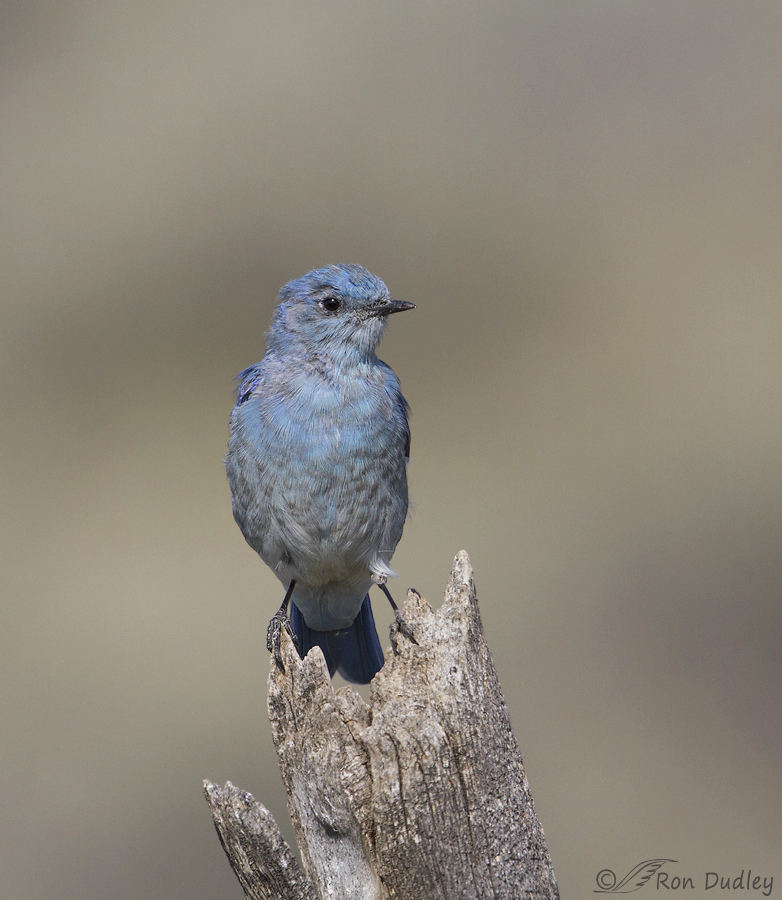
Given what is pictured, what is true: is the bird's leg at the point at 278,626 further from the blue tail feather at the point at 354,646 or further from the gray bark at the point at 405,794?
the gray bark at the point at 405,794

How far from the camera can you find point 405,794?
2900mm

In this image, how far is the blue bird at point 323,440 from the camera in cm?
409

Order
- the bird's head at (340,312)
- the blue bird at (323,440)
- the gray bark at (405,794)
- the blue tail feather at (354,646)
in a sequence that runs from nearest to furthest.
Result: the gray bark at (405,794) → the blue bird at (323,440) → the bird's head at (340,312) → the blue tail feather at (354,646)

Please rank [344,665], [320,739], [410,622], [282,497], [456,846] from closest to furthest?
[456,846]
[320,739]
[410,622]
[282,497]
[344,665]

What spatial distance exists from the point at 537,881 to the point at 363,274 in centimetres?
261

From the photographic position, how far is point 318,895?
3.02 metres

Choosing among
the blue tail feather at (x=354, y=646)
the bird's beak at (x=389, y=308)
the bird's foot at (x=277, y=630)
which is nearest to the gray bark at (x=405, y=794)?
the bird's foot at (x=277, y=630)

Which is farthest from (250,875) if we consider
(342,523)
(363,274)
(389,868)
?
(363,274)

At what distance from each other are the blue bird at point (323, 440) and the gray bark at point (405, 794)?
0.76 m

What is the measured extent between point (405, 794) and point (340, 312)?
2.17 m

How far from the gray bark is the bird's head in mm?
1503

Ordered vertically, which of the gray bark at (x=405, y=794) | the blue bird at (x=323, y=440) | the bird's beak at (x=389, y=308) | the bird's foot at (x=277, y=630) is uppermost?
the bird's beak at (x=389, y=308)

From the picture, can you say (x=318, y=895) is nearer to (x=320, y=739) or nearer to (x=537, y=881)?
(x=320, y=739)

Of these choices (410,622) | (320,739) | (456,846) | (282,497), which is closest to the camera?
(456,846)
